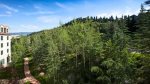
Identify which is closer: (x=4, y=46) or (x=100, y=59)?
(x=100, y=59)

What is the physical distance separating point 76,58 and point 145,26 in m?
17.0

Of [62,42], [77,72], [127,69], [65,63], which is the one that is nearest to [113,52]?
[127,69]

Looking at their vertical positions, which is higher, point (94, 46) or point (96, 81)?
point (94, 46)

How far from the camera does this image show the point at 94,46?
149 feet

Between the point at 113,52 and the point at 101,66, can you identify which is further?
the point at 101,66

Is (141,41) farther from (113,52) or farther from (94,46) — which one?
(94,46)

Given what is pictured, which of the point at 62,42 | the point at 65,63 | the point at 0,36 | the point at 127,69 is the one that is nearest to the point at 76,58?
the point at 65,63

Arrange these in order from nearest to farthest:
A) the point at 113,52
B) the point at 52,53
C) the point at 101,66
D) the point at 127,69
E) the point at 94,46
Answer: the point at 127,69 < the point at 113,52 < the point at 101,66 < the point at 94,46 < the point at 52,53

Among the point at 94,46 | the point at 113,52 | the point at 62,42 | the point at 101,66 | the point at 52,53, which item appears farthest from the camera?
the point at 62,42

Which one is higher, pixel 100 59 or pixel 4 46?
pixel 4 46

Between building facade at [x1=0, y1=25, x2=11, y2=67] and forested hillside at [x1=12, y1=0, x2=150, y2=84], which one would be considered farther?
building facade at [x1=0, y1=25, x2=11, y2=67]

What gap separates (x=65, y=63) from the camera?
50469 millimetres

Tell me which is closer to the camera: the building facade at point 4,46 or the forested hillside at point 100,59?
the forested hillside at point 100,59

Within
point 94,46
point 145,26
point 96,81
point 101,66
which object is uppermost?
point 145,26
